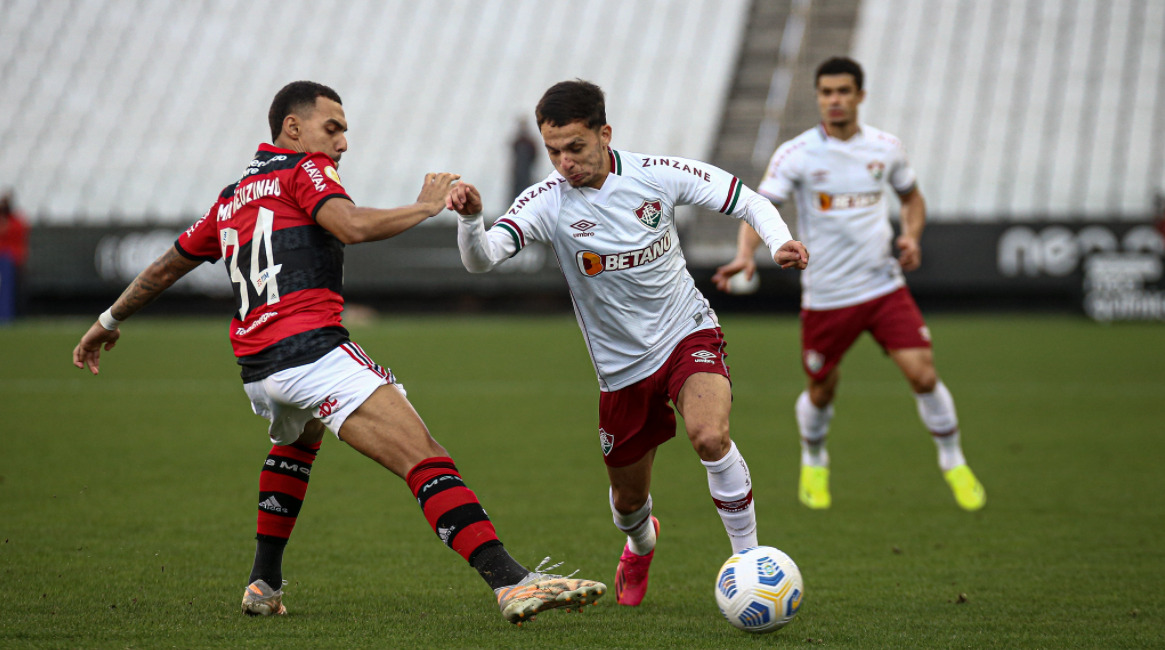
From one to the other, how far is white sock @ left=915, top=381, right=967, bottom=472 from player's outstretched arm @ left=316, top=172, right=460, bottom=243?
3.85m

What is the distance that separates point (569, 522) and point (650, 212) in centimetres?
212

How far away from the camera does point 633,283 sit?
462 cm

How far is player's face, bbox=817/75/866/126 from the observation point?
6.91 meters

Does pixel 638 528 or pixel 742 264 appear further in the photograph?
pixel 742 264

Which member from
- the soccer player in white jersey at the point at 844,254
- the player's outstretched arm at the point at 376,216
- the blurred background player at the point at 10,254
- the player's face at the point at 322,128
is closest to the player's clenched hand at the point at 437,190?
the player's outstretched arm at the point at 376,216

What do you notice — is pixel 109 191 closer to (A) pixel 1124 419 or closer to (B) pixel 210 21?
(B) pixel 210 21

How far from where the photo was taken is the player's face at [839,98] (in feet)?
22.7

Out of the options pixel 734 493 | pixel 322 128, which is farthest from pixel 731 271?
pixel 322 128

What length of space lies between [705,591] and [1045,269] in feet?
58.4

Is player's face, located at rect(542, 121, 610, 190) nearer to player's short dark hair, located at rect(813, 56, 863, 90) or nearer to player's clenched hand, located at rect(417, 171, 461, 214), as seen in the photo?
player's clenched hand, located at rect(417, 171, 461, 214)

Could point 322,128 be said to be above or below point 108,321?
above

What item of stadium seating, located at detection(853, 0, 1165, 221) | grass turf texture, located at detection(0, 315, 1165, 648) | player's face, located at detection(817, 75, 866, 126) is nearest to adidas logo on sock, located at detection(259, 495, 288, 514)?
grass turf texture, located at detection(0, 315, 1165, 648)

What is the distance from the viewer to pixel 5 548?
531cm

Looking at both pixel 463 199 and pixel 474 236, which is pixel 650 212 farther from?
pixel 463 199
